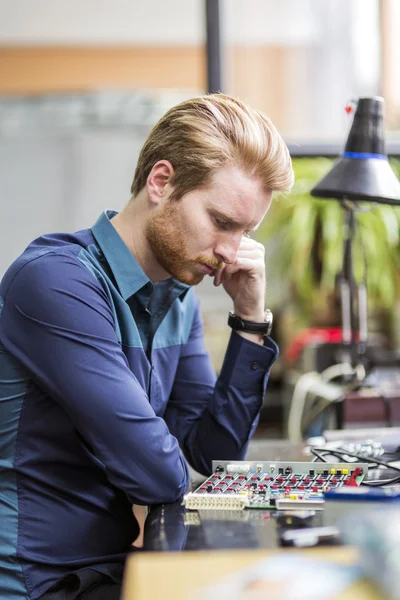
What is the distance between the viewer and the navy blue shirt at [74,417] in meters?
1.14

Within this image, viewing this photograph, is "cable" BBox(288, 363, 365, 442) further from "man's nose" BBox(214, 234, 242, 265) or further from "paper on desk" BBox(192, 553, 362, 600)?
"paper on desk" BBox(192, 553, 362, 600)

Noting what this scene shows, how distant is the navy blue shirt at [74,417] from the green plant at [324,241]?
1.87 meters

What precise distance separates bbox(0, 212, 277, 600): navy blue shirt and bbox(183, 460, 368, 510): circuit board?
0.24ft

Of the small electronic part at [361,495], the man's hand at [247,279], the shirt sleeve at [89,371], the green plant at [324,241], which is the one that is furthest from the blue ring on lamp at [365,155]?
the green plant at [324,241]

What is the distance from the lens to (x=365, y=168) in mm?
1695

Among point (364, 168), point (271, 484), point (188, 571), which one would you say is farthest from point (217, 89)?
point (188, 571)

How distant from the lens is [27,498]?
1.20m

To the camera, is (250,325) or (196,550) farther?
(250,325)

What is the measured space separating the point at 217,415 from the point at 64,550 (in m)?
0.40

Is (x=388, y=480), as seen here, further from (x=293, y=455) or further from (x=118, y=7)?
(x=118, y=7)

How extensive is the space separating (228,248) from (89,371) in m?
0.35

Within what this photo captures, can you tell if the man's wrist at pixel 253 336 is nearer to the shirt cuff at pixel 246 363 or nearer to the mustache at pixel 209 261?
the shirt cuff at pixel 246 363

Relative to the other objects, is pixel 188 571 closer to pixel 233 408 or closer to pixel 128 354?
pixel 128 354

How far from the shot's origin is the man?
1147 millimetres
